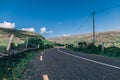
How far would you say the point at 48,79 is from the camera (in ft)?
21.3

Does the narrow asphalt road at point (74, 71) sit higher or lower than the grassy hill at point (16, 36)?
lower

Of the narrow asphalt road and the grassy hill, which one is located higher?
the grassy hill

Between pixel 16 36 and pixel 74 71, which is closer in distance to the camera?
pixel 74 71

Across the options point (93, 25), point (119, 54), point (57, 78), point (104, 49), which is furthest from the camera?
point (93, 25)

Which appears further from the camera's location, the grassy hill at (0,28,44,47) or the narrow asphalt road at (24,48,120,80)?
the grassy hill at (0,28,44,47)

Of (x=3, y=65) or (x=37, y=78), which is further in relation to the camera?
(x=3, y=65)

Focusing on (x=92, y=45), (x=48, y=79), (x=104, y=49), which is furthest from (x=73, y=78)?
(x=92, y=45)

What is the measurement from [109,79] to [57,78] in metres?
1.79

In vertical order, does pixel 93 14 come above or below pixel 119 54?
above

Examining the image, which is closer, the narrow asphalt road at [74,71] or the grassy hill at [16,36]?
the narrow asphalt road at [74,71]

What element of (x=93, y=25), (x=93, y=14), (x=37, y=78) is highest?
(x=93, y=14)

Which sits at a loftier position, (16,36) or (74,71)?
(16,36)

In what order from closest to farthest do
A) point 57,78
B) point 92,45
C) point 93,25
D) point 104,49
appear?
point 57,78, point 104,49, point 92,45, point 93,25

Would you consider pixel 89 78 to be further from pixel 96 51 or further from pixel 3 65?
pixel 96 51
